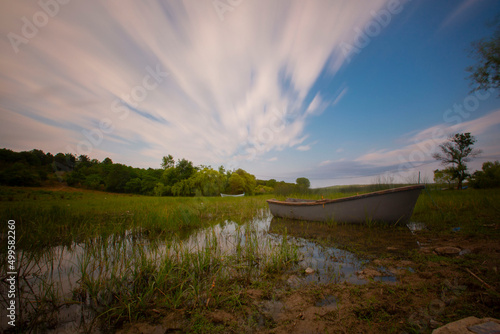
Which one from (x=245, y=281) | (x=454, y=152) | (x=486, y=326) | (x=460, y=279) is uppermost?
(x=454, y=152)

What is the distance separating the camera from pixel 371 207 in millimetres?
6664

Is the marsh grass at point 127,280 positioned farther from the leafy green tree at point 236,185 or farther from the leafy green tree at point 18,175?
the leafy green tree at point 236,185

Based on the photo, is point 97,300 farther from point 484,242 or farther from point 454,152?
point 454,152

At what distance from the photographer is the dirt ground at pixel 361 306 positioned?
6.40ft

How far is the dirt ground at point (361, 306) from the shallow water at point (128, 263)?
366 mm

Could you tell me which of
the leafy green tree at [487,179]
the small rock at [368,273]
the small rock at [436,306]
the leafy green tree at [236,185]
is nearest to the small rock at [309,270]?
the small rock at [368,273]

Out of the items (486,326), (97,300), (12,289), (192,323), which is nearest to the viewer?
(486,326)

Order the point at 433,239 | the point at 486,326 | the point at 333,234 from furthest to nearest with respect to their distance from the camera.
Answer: the point at 333,234 < the point at 433,239 < the point at 486,326

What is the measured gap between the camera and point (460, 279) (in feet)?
9.04

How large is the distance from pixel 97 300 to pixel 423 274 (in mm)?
4913

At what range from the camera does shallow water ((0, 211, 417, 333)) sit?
240 centimetres

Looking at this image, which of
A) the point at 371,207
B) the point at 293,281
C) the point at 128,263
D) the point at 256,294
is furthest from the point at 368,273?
the point at 371,207

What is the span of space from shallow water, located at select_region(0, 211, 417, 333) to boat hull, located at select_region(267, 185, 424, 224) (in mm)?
510

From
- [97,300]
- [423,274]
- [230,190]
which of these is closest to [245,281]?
[97,300]
